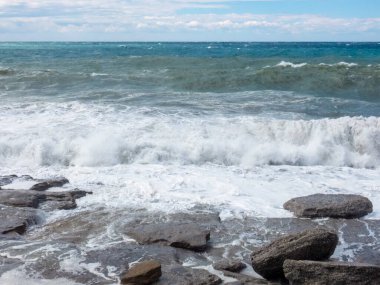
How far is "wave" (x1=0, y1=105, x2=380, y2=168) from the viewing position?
32.6 feet

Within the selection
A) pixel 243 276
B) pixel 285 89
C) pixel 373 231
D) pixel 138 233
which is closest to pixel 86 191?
pixel 138 233

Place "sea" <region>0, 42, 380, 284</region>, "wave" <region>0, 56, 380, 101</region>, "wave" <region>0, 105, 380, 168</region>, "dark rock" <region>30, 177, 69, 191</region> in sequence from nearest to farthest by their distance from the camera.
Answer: "sea" <region>0, 42, 380, 284</region> → "dark rock" <region>30, 177, 69, 191</region> → "wave" <region>0, 105, 380, 168</region> → "wave" <region>0, 56, 380, 101</region>

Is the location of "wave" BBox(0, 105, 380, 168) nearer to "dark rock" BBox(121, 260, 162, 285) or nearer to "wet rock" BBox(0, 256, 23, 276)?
"wet rock" BBox(0, 256, 23, 276)

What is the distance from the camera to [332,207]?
6.67 metres

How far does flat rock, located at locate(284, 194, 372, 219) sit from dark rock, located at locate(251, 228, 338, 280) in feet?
5.45

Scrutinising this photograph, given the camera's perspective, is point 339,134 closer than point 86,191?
No

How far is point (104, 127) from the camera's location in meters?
11.7

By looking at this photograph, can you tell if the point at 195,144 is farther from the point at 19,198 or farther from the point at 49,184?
the point at 19,198

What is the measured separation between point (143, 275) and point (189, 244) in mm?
1072

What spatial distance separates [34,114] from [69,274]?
29.6 ft

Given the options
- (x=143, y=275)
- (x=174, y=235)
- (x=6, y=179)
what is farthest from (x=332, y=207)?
(x=6, y=179)

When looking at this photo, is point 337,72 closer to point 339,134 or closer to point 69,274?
point 339,134

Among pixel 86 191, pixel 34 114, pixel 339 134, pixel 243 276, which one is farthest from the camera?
pixel 34 114

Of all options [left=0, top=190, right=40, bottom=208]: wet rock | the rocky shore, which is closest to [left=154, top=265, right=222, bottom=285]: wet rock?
the rocky shore
